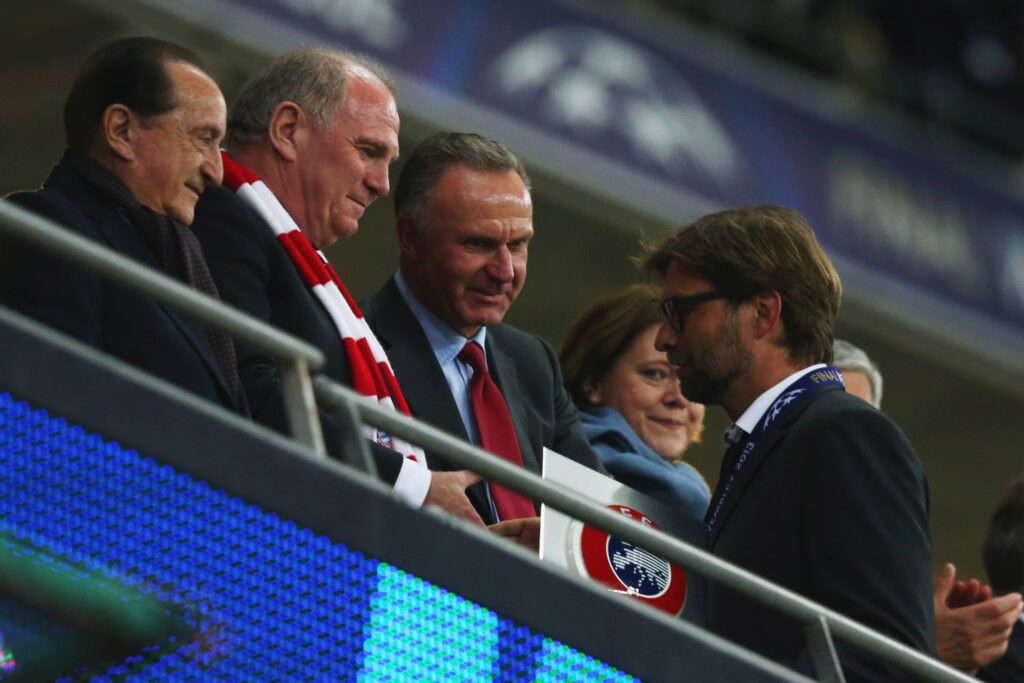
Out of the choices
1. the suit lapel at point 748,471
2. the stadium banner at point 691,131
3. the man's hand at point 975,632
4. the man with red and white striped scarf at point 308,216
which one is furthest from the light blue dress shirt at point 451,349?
the stadium banner at point 691,131

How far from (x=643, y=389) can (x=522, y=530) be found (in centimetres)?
130

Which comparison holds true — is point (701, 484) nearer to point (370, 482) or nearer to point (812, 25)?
point (370, 482)

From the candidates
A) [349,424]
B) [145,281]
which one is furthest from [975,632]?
[145,281]

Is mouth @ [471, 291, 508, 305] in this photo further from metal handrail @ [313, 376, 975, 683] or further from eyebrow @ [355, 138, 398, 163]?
metal handrail @ [313, 376, 975, 683]

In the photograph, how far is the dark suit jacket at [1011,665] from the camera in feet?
15.7

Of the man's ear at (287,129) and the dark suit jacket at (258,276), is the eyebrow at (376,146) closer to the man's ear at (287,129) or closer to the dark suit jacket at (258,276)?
the man's ear at (287,129)

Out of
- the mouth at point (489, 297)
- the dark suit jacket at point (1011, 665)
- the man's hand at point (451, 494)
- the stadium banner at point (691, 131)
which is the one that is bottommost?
the stadium banner at point (691, 131)

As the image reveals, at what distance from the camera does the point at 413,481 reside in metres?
3.73

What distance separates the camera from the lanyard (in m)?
3.97

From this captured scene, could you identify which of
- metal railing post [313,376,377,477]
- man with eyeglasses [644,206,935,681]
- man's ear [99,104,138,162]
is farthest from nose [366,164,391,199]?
metal railing post [313,376,377,477]

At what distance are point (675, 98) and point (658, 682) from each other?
7506 millimetres

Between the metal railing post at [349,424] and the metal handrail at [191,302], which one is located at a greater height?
the metal handrail at [191,302]

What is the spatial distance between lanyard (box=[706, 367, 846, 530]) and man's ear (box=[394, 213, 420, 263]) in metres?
1.02

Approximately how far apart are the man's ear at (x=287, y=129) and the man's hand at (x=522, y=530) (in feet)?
3.30
